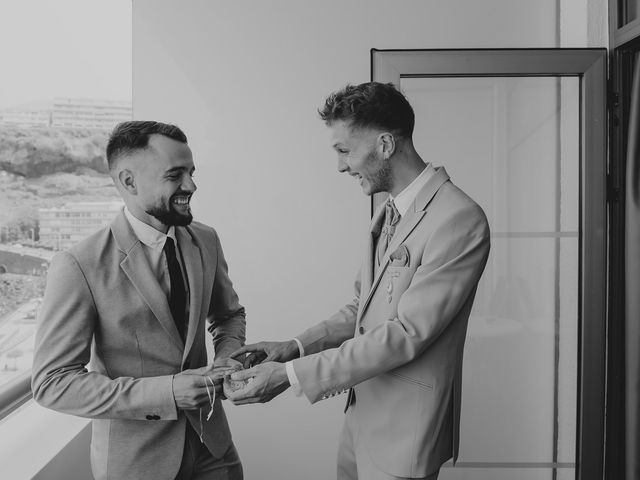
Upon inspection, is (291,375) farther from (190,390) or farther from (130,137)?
(130,137)

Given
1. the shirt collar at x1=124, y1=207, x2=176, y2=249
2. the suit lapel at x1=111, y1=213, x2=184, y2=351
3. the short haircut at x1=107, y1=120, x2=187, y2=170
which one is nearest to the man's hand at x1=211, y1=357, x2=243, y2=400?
the suit lapel at x1=111, y1=213, x2=184, y2=351

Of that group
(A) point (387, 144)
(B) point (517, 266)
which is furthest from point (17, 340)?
(B) point (517, 266)

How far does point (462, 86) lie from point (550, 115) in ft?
1.47

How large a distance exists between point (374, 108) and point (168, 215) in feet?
2.38

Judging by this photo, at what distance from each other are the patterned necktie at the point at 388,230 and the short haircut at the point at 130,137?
2.47ft

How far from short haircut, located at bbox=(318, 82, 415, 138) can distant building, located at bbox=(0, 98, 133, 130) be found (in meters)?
1.59

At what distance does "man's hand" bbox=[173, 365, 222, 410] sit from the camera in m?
1.57

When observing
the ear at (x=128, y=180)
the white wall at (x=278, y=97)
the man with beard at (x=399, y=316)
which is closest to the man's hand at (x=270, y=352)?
the man with beard at (x=399, y=316)

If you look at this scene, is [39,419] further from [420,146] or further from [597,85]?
[597,85]

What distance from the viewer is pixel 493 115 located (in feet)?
9.25

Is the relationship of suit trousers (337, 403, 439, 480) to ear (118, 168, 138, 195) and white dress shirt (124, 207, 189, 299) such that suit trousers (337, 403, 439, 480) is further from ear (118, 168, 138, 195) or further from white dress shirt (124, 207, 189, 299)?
ear (118, 168, 138, 195)

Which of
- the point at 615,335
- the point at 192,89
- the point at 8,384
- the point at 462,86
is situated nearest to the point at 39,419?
the point at 8,384

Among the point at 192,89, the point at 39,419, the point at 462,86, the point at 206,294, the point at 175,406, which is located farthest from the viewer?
the point at 192,89

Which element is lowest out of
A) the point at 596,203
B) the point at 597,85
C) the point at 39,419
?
the point at 39,419
